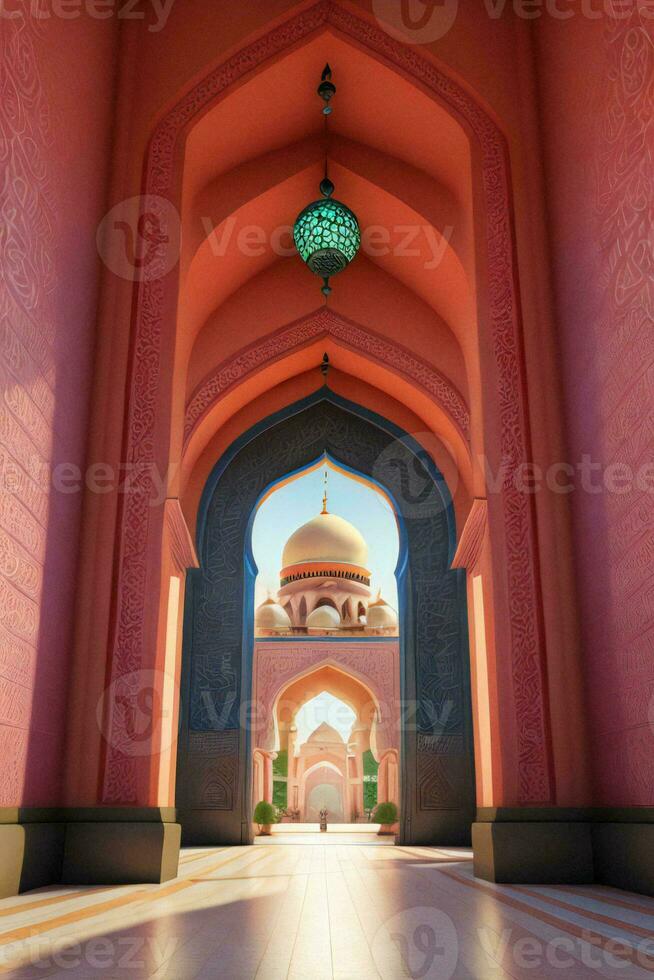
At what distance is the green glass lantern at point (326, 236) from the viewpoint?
4.16 m

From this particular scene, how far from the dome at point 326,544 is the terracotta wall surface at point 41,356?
13436 millimetres

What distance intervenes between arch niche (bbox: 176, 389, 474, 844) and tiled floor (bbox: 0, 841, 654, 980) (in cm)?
257

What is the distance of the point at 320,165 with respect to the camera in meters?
4.69

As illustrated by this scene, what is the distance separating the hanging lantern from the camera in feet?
13.7

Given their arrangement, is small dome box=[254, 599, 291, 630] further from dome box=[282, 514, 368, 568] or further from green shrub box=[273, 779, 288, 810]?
green shrub box=[273, 779, 288, 810]

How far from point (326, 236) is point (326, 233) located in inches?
0.6

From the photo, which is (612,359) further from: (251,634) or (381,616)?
(381,616)

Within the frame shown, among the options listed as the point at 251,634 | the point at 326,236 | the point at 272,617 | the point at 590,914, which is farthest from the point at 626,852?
the point at 272,617

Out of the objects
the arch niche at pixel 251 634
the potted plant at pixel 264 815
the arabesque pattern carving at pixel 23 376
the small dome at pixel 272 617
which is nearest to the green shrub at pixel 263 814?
the potted plant at pixel 264 815

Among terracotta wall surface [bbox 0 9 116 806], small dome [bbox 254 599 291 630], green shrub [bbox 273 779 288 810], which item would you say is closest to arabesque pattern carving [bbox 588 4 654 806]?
terracotta wall surface [bbox 0 9 116 806]

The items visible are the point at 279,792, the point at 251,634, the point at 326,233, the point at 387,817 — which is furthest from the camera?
the point at 279,792

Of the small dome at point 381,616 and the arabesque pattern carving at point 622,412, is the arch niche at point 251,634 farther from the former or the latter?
the small dome at point 381,616

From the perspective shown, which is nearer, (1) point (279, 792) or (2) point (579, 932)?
(2) point (579, 932)

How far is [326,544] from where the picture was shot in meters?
16.9
